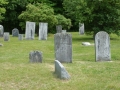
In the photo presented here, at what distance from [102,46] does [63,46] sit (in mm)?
1700

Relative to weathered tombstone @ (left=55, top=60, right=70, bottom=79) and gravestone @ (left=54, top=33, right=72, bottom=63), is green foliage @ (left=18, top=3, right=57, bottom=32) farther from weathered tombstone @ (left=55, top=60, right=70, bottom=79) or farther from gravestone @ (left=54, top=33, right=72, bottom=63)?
weathered tombstone @ (left=55, top=60, right=70, bottom=79)

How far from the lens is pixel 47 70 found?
10.3m

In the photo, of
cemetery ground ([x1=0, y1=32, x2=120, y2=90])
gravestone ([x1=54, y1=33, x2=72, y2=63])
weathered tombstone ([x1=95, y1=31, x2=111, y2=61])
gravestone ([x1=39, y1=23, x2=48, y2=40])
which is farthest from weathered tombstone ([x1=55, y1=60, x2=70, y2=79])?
gravestone ([x1=39, y1=23, x2=48, y2=40])

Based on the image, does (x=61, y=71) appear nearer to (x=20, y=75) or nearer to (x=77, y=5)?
(x=20, y=75)

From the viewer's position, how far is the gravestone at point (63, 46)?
484 inches

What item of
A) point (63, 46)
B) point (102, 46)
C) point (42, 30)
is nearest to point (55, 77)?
point (63, 46)

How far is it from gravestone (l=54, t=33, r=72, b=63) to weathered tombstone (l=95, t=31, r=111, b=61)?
3.96 feet

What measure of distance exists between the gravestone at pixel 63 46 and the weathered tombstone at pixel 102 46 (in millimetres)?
1207

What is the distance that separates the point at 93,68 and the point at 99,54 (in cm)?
210

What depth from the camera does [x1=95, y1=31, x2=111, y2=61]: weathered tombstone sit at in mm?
12633

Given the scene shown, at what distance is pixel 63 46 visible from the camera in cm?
1232

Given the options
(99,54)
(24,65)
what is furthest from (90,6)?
(24,65)

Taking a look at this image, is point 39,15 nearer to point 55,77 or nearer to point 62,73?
point 55,77

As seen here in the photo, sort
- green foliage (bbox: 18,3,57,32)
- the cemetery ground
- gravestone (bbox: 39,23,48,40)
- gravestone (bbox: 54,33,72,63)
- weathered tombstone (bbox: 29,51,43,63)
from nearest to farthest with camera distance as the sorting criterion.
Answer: the cemetery ground, weathered tombstone (bbox: 29,51,43,63), gravestone (bbox: 54,33,72,63), gravestone (bbox: 39,23,48,40), green foliage (bbox: 18,3,57,32)
